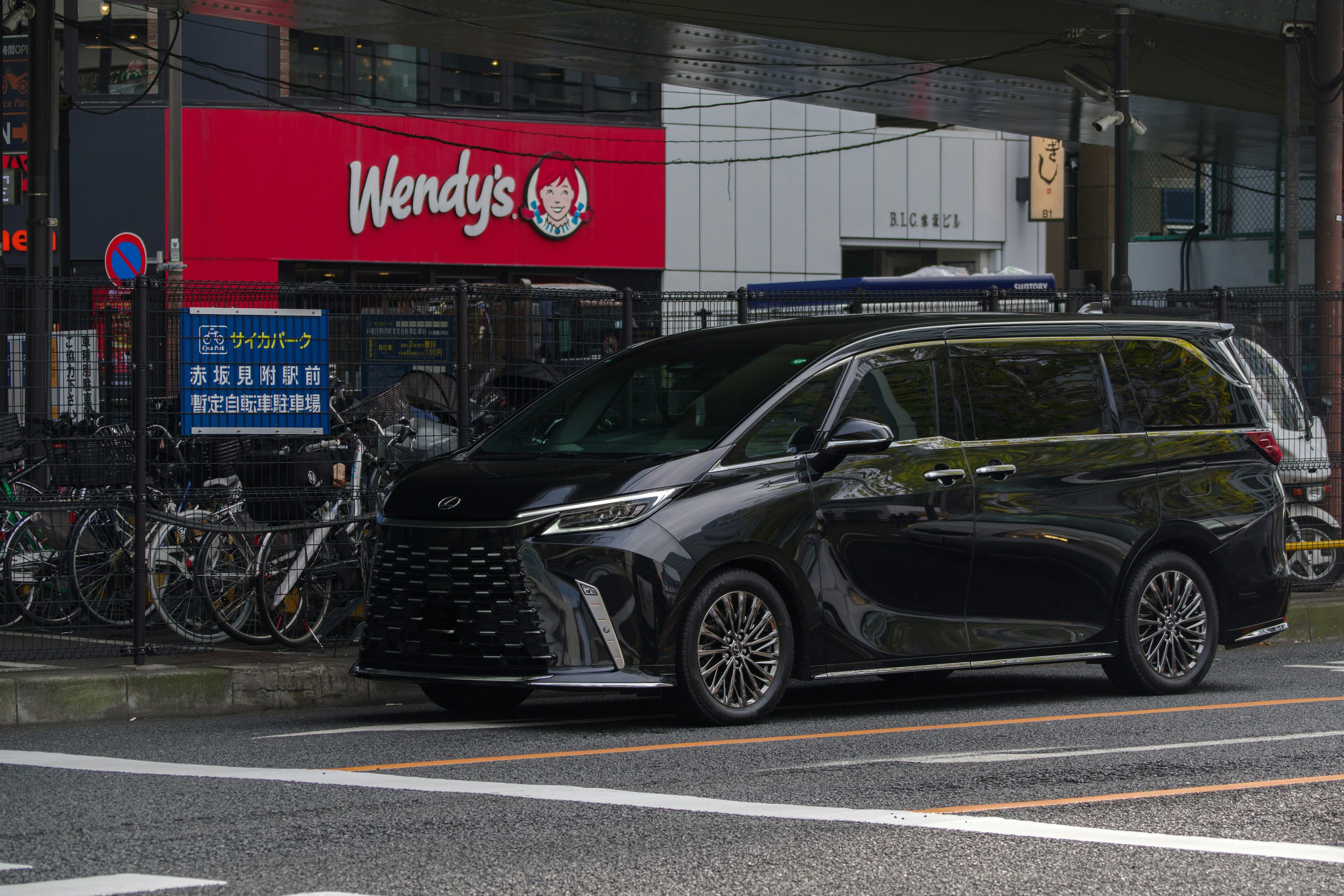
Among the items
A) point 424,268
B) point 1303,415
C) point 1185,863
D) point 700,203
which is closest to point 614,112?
point 700,203

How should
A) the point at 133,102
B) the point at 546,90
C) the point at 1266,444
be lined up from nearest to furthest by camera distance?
the point at 1266,444 → the point at 133,102 → the point at 546,90

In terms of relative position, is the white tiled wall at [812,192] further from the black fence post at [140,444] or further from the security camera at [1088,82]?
the black fence post at [140,444]

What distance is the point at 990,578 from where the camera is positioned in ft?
28.2

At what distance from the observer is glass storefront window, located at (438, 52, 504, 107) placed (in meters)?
31.4

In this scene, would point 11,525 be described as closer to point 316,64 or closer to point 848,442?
point 848,442

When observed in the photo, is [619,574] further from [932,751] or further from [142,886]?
[142,886]

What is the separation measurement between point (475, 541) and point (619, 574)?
26.0 inches

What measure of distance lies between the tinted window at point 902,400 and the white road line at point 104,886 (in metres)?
4.24

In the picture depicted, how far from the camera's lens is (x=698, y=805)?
6090mm

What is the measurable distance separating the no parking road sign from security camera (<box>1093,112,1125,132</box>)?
12333 mm

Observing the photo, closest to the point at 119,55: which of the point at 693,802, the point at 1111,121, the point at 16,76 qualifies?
the point at 16,76

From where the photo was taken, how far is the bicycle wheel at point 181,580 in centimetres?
1041

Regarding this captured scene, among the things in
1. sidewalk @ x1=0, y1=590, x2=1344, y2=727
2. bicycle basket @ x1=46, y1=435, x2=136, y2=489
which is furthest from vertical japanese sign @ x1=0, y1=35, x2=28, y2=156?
sidewalk @ x1=0, y1=590, x2=1344, y2=727

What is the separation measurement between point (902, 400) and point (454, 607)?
2.44 meters
